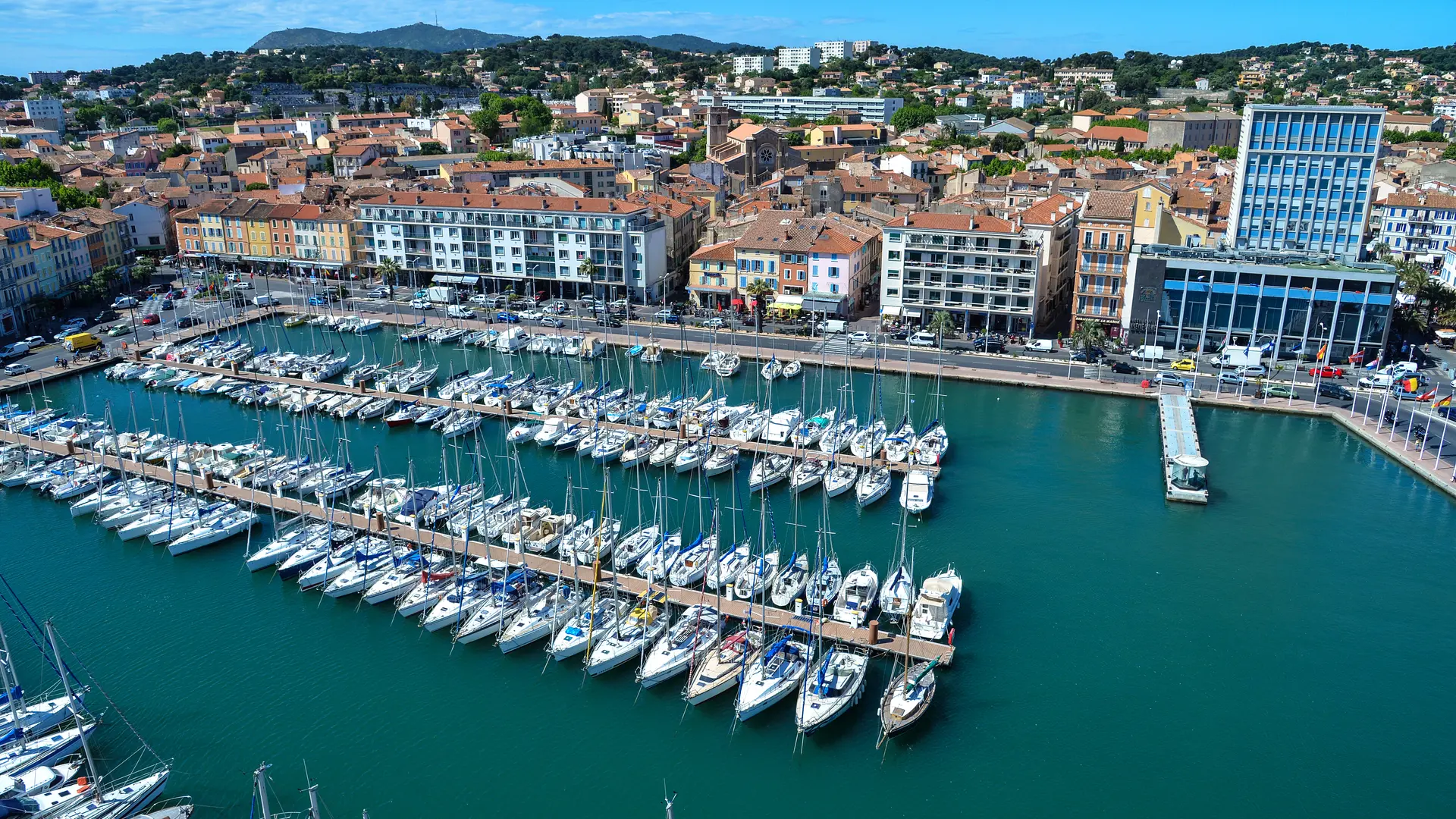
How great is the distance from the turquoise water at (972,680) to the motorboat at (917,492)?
846 millimetres

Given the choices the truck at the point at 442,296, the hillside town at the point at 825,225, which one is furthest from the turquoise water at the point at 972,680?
Answer: the truck at the point at 442,296

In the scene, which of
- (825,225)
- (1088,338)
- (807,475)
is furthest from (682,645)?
(825,225)

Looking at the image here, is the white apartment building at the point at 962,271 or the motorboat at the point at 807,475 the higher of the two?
the white apartment building at the point at 962,271

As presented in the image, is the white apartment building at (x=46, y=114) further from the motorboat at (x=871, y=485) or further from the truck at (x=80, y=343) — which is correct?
the motorboat at (x=871, y=485)

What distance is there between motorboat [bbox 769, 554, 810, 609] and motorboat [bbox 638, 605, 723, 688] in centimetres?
252

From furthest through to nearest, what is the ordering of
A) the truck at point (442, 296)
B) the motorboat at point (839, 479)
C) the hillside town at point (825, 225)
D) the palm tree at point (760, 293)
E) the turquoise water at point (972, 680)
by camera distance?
the truck at point (442, 296)
the palm tree at point (760, 293)
the hillside town at point (825, 225)
the motorboat at point (839, 479)
the turquoise water at point (972, 680)

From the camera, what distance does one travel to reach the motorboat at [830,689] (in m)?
28.5

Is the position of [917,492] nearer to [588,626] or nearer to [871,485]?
[871,485]

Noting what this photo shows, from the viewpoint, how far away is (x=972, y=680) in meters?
31.1

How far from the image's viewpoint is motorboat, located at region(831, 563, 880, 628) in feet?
108

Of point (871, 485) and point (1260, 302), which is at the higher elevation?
point (1260, 302)

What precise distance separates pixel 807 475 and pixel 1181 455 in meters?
16.6

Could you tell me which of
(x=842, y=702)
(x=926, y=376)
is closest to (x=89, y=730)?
(x=842, y=702)

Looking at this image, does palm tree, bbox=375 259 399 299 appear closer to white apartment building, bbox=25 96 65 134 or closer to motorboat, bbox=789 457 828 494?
motorboat, bbox=789 457 828 494
